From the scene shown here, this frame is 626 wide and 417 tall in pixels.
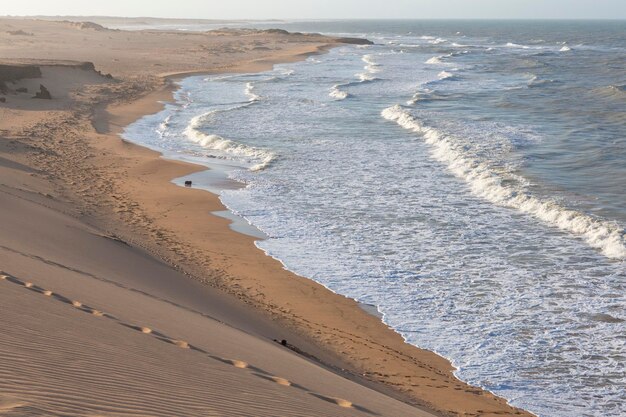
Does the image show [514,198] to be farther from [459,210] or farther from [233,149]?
[233,149]

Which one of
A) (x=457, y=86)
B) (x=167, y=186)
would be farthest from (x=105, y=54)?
(x=167, y=186)

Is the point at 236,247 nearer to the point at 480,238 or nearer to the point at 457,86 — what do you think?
the point at 480,238

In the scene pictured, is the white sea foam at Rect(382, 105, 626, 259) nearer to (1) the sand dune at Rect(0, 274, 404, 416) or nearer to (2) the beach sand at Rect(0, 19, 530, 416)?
(2) the beach sand at Rect(0, 19, 530, 416)

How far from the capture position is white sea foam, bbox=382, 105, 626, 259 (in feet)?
46.9

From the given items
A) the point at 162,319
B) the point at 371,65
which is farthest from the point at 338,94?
the point at 162,319

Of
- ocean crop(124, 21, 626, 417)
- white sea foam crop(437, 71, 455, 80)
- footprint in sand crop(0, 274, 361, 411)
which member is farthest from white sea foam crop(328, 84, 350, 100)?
footprint in sand crop(0, 274, 361, 411)

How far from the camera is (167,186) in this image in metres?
18.4

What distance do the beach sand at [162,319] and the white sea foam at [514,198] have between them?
5666 millimetres

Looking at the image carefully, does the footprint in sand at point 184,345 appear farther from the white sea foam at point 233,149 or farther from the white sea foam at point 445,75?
the white sea foam at point 445,75

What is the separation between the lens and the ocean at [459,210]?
32.4 ft

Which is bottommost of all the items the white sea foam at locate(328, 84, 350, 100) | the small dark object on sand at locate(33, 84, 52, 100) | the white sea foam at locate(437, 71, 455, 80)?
the small dark object on sand at locate(33, 84, 52, 100)

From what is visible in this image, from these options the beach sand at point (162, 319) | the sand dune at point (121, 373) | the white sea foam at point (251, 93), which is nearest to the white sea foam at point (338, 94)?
the white sea foam at point (251, 93)

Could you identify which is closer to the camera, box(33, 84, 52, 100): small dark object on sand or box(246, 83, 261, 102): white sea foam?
box(33, 84, 52, 100): small dark object on sand

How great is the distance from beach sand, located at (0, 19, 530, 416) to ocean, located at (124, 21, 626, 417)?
0.70 meters
